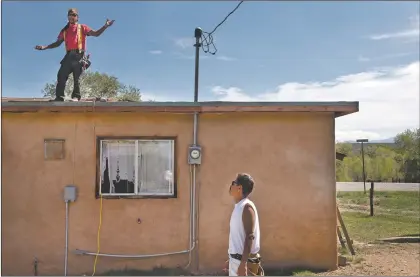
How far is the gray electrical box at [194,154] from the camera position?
836 centimetres

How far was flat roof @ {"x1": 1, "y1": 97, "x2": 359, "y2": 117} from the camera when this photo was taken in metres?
8.15

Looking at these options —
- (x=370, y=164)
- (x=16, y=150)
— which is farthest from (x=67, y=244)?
(x=370, y=164)

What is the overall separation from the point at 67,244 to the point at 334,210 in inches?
187

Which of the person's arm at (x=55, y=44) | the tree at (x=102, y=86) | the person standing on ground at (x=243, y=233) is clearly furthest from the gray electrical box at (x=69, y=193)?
the tree at (x=102, y=86)

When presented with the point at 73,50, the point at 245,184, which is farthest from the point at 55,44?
the point at 245,184

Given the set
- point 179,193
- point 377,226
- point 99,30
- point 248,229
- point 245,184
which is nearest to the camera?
point 248,229

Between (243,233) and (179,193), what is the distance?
11.9 ft

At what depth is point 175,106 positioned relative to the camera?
324 inches

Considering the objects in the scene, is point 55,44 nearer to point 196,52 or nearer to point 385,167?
point 196,52

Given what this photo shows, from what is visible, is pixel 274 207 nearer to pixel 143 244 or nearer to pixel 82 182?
pixel 143 244

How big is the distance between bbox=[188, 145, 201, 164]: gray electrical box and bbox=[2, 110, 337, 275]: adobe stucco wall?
7.0 inches

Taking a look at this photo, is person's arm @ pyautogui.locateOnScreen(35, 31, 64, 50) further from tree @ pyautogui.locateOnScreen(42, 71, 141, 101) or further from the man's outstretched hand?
tree @ pyautogui.locateOnScreen(42, 71, 141, 101)

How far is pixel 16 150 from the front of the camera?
27.7ft

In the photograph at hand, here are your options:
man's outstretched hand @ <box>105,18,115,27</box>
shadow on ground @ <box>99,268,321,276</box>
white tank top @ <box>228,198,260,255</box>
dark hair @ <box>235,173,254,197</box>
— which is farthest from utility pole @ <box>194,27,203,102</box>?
white tank top @ <box>228,198,260,255</box>
